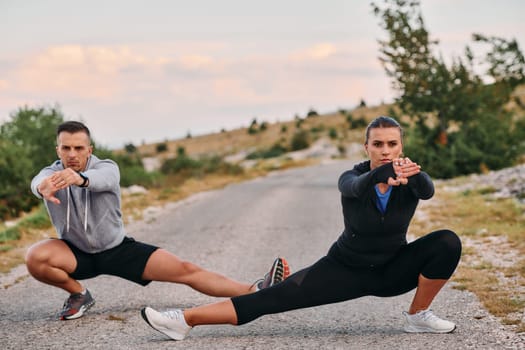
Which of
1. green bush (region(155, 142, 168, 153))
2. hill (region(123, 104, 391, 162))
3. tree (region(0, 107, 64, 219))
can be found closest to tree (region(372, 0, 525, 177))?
tree (region(0, 107, 64, 219))

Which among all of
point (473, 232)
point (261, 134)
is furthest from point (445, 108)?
point (261, 134)

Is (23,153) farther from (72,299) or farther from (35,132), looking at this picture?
(72,299)

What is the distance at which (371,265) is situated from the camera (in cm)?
500

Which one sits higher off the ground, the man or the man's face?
the man's face

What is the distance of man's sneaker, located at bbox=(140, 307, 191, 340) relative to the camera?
16.3ft

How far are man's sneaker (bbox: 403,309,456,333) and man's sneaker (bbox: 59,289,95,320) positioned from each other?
276cm

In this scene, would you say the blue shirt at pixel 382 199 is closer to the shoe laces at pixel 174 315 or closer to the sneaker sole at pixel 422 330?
the sneaker sole at pixel 422 330

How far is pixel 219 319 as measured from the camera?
16.3 feet

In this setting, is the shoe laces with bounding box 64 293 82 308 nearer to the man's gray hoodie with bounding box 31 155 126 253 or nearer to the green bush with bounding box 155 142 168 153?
the man's gray hoodie with bounding box 31 155 126 253

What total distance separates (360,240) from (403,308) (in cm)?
150

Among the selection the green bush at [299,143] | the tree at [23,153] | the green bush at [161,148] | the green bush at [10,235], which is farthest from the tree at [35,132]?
the green bush at [161,148]

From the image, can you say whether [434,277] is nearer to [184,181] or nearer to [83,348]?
[83,348]

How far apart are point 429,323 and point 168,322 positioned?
6.22 feet

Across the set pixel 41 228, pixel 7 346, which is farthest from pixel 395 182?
pixel 41 228
